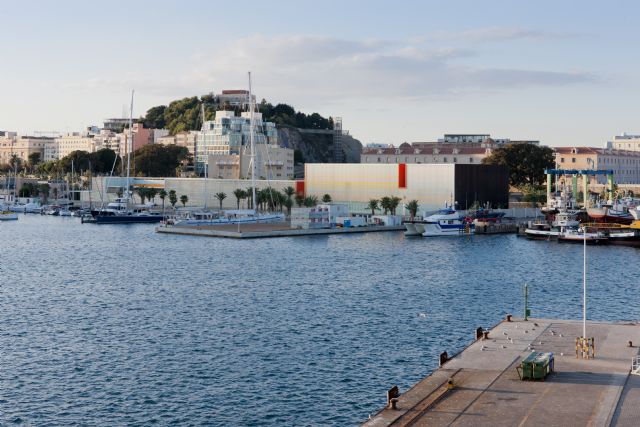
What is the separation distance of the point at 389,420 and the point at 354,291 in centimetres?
3611

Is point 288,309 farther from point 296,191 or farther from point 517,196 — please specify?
point 517,196

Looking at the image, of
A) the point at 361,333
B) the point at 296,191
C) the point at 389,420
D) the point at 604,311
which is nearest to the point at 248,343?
the point at 361,333

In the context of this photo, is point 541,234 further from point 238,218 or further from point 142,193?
point 142,193

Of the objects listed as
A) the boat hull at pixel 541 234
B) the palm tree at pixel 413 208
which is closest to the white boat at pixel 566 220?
the boat hull at pixel 541 234

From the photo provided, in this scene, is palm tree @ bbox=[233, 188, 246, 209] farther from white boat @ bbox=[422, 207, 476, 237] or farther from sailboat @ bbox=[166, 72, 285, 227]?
white boat @ bbox=[422, 207, 476, 237]

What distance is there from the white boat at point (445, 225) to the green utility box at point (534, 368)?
85.7 m

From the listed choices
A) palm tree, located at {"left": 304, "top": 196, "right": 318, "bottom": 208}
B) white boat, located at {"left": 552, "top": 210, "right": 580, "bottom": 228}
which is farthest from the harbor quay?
palm tree, located at {"left": 304, "top": 196, "right": 318, "bottom": 208}

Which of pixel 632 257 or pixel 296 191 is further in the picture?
pixel 296 191

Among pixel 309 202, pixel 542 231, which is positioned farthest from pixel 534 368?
pixel 309 202

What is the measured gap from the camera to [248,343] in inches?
1785

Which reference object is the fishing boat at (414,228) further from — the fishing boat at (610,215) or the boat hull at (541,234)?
the fishing boat at (610,215)

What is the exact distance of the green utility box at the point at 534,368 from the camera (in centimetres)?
3262

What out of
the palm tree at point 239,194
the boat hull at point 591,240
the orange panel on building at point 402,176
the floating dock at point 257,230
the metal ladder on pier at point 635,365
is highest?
the orange panel on building at point 402,176

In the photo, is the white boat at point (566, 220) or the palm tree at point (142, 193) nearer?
the white boat at point (566, 220)
